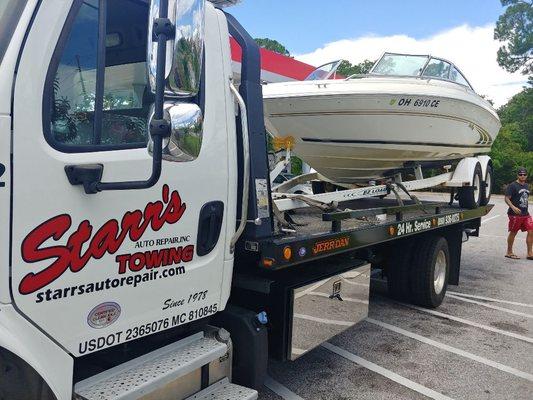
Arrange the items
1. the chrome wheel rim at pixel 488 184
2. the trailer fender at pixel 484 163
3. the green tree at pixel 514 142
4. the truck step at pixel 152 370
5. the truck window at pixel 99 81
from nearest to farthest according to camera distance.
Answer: the truck window at pixel 99 81, the truck step at pixel 152 370, the trailer fender at pixel 484 163, the chrome wheel rim at pixel 488 184, the green tree at pixel 514 142

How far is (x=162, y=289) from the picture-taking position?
2.39 m

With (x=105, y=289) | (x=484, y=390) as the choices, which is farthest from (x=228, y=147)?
(x=484, y=390)

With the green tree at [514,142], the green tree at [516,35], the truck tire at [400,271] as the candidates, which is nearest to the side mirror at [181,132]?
the truck tire at [400,271]

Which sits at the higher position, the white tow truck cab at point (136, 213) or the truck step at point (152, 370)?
the white tow truck cab at point (136, 213)

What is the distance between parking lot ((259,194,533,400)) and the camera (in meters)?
3.78

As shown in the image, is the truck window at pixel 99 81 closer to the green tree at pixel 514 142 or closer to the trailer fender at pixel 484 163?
the trailer fender at pixel 484 163

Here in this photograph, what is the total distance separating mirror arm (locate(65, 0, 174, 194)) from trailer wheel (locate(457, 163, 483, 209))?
574 centimetres

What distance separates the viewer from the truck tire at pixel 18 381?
1.83 m

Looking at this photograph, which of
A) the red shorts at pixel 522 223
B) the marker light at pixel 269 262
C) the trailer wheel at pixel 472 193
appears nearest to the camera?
the marker light at pixel 269 262

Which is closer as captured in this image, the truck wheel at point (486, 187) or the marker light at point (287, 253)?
the marker light at point (287, 253)

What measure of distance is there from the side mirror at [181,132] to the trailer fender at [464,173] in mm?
5451

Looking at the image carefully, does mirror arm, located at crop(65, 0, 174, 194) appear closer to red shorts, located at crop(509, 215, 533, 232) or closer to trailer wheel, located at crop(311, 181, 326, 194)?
trailer wheel, located at crop(311, 181, 326, 194)

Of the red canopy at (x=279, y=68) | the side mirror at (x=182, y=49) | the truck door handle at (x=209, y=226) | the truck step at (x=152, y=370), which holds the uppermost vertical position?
the red canopy at (x=279, y=68)

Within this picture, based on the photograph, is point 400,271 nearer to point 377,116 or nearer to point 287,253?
point 377,116
